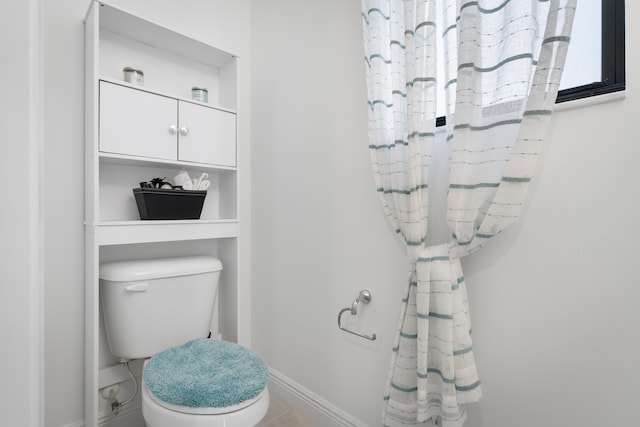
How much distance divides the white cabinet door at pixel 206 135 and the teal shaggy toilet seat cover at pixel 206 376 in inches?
32.7

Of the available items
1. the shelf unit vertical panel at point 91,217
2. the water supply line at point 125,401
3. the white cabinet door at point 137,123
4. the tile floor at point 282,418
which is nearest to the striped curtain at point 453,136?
the tile floor at point 282,418

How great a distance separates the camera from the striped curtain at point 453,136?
0.78 m

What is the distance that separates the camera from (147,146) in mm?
1296

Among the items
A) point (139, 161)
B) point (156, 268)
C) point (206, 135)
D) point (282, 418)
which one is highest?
point (206, 135)

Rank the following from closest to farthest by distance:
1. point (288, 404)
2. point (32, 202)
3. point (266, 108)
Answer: point (32, 202) → point (288, 404) → point (266, 108)

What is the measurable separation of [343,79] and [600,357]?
1.24 metres

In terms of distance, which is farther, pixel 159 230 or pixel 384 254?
pixel 159 230

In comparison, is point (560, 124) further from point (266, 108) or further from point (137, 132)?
point (137, 132)

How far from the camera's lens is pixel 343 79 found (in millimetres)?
1327

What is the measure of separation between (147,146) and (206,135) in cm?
27

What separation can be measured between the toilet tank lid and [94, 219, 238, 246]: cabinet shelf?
110mm

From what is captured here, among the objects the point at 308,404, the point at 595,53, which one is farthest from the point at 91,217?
the point at 595,53

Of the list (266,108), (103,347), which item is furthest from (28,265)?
(266,108)

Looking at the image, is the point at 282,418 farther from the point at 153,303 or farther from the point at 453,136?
the point at 453,136
